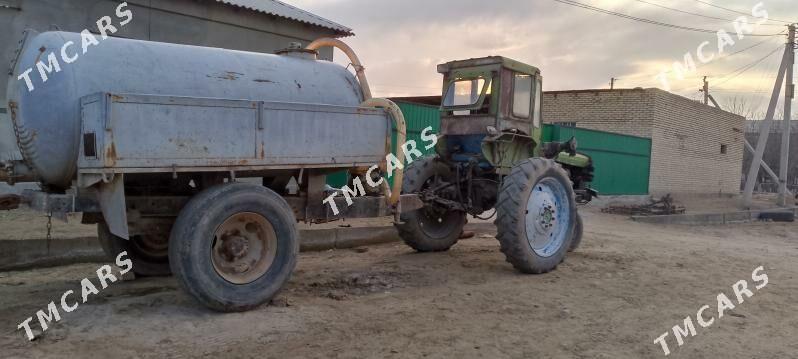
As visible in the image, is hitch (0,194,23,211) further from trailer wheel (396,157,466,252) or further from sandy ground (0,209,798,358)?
trailer wheel (396,157,466,252)

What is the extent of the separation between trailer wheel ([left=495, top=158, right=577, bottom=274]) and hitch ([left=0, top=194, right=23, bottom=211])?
4.54m

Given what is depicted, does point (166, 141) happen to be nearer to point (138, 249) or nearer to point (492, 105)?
point (138, 249)

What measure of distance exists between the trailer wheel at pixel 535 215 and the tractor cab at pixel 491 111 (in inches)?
22.6

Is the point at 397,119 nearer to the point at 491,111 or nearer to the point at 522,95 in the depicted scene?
the point at 491,111

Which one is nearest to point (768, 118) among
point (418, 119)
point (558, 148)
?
point (418, 119)

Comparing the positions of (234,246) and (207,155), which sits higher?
(207,155)

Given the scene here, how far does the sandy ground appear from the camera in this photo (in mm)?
4105

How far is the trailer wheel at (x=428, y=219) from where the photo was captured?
761 cm

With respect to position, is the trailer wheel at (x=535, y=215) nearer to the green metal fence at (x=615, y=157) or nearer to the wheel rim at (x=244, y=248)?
the wheel rim at (x=244, y=248)

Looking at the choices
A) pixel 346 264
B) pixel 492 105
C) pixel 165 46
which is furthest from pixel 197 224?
Result: pixel 492 105

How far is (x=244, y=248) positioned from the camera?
4910 mm

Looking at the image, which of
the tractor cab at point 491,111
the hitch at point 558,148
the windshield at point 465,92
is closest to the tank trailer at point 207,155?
the tractor cab at point 491,111

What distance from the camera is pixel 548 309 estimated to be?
17.3 ft

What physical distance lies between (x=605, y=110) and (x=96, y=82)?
812 inches
